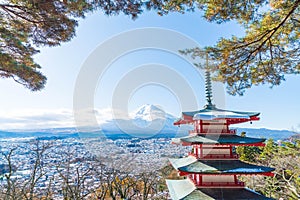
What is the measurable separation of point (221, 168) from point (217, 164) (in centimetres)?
16

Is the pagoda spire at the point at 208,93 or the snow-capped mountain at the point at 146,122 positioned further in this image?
the snow-capped mountain at the point at 146,122

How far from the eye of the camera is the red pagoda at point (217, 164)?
400 cm

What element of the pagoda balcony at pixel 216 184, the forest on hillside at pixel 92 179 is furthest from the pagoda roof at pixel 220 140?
the forest on hillside at pixel 92 179

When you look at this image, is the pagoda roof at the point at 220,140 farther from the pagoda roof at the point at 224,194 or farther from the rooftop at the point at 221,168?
the pagoda roof at the point at 224,194

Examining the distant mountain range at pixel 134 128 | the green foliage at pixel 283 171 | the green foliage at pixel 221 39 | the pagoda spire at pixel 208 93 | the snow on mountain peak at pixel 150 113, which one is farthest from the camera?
the green foliage at pixel 283 171

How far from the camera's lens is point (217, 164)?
4262 mm

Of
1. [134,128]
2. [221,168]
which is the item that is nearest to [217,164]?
[221,168]

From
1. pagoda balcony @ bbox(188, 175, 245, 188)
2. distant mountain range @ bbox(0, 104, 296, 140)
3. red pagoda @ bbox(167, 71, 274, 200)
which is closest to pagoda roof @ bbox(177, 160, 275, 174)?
red pagoda @ bbox(167, 71, 274, 200)

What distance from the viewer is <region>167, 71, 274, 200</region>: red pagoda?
3998mm

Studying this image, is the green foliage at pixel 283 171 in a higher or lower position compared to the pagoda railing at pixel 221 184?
lower

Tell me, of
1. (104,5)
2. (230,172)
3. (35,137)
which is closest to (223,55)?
(104,5)

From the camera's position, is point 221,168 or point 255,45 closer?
point 255,45

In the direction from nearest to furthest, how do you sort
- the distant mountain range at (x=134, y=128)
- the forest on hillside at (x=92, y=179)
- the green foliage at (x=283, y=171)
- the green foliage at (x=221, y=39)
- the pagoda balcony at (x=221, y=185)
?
the green foliage at (x=221, y=39) < the pagoda balcony at (x=221, y=185) < the forest on hillside at (x=92, y=179) < the distant mountain range at (x=134, y=128) < the green foliage at (x=283, y=171)

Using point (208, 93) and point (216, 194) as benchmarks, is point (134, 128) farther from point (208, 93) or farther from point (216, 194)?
point (216, 194)
